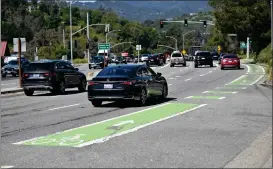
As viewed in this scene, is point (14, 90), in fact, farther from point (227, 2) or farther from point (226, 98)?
point (227, 2)

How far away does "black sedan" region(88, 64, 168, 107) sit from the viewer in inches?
691

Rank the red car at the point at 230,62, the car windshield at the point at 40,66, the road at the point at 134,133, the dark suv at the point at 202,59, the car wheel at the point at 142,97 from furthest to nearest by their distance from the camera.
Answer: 1. the dark suv at the point at 202,59
2. the red car at the point at 230,62
3. the car windshield at the point at 40,66
4. the car wheel at the point at 142,97
5. the road at the point at 134,133

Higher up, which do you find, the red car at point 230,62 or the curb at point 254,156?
the red car at point 230,62

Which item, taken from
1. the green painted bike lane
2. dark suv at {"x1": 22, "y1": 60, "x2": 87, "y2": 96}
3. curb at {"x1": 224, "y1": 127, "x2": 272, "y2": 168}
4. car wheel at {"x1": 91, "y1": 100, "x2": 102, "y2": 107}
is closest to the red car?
dark suv at {"x1": 22, "y1": 60, "x2": 87, "y2": 96}

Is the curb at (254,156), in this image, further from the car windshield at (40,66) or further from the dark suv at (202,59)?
the dark suv at (202,59)

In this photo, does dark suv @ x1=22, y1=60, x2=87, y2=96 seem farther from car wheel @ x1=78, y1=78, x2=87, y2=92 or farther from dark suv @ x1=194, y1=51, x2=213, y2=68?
dark suv @ x1=194, y1=51, x2=213, y2=68

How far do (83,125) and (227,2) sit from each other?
5389 cm

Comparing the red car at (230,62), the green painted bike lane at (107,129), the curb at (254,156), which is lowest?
the green painted bike lane at (107,129)

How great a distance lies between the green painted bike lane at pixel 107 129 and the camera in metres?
10.9

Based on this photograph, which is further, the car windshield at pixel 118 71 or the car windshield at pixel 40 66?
the car windshield at pixel 40 66

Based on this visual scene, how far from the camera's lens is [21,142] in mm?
10820

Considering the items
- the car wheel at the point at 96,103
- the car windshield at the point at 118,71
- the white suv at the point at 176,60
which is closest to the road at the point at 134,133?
the car wheel at the point at 96,103

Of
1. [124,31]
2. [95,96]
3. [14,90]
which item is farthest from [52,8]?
[95,96]

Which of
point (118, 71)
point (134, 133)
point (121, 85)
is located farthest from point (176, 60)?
point (134, 133)
